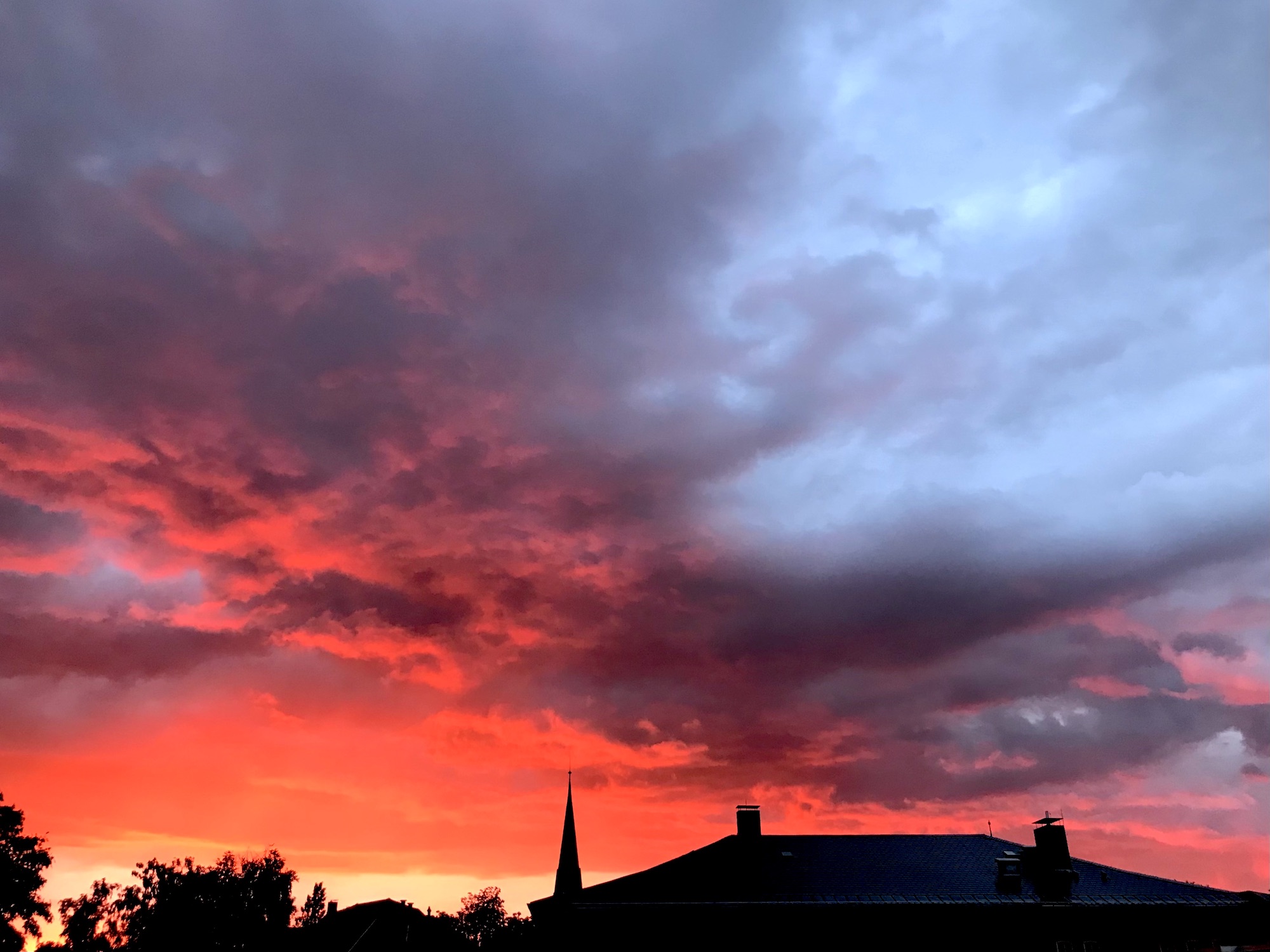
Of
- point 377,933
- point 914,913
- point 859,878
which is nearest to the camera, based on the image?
point 914,913

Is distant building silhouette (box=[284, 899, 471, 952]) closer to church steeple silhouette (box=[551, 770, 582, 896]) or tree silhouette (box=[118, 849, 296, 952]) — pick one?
tree silhouette (box=[118, 849, 296, 952])

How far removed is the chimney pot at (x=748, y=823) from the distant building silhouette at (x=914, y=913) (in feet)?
A: 13.6

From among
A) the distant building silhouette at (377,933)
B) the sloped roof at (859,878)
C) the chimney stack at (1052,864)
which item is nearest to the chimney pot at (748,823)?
the sloped roof at (859,878)

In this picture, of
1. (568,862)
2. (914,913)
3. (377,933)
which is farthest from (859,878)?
(377,933)

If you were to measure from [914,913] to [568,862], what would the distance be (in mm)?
24494

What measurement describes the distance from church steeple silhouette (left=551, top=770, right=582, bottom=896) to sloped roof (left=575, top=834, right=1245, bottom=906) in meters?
11.7

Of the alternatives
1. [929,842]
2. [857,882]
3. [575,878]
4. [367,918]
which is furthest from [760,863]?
[367,918]

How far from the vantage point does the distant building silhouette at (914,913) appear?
167ft

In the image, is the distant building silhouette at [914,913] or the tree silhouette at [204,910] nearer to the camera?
the distant building silhouette at [914,913]

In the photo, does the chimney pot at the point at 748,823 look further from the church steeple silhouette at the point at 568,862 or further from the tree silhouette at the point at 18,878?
the tree silhouette at the point at 18,878

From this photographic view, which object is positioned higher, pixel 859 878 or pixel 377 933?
pixel 859 878

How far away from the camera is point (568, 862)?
64.9m

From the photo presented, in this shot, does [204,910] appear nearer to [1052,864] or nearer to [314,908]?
[314,908]

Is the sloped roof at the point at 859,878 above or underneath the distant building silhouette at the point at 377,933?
above
